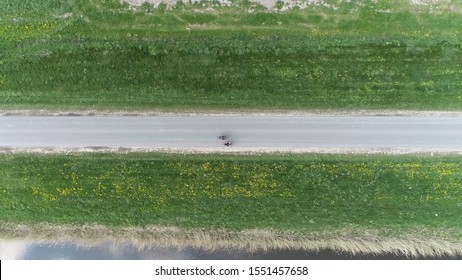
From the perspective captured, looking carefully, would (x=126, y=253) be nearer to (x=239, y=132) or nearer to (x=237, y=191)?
(x=237, y=191)

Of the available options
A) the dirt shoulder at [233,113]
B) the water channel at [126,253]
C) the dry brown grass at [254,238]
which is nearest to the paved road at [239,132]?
the dirt shoulder at [233,113]

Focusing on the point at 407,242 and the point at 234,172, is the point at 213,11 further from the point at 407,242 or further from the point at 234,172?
the point at 407,242

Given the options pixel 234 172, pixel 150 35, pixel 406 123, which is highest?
pixel 150 35

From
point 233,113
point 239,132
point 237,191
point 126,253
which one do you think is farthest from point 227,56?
point 126,253

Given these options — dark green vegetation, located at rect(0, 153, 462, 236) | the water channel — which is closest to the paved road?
dark green vegetation, located at rect(0, 153, 462, 236)

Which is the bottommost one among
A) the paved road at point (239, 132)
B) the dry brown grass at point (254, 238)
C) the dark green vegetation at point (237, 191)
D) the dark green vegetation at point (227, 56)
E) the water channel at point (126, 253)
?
the water channel at point (126, 253)

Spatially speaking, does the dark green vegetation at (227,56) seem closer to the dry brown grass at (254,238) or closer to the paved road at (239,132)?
the paved road at (239,132)
